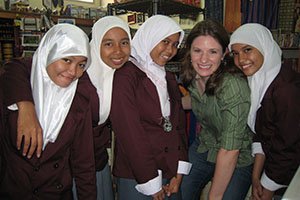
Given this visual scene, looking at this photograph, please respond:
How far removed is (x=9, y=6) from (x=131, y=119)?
3.00 m

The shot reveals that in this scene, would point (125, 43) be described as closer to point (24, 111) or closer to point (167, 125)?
point (167, 125)

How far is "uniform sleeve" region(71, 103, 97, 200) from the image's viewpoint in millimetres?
1383

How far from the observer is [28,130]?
3.86ft

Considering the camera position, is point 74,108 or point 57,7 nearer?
point 74,108

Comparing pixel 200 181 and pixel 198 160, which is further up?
pixel 198 160

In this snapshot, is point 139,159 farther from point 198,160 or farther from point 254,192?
point 254,192

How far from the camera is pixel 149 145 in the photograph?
4.81ft

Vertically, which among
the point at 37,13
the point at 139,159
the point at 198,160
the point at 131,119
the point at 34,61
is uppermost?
the point at 37,13

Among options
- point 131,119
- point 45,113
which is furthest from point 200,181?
point 45,113

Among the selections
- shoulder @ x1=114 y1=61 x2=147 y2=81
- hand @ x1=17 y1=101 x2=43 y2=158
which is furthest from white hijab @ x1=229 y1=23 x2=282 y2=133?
hand @ x1=17 y1=101 x2=43 y2=158

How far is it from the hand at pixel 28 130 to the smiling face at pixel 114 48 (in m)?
0.49

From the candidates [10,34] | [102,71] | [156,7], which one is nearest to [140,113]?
[102,71]

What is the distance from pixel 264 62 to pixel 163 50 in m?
0.56

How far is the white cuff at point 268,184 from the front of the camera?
1.53 meters
